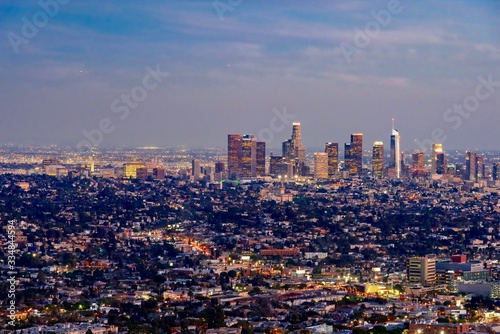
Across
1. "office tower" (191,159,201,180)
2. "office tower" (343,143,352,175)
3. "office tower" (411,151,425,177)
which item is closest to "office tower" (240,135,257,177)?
"office tower" (191,159,201,180)

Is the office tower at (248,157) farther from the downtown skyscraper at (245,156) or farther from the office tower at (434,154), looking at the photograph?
the office tower at (434,154)

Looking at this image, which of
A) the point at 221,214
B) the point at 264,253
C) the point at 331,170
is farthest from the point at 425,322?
the point at 331,170

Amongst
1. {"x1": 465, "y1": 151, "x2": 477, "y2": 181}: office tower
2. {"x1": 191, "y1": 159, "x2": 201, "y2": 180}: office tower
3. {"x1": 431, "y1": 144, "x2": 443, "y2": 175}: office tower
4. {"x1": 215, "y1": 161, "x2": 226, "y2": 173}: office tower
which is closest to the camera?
{"x1": 191, "y1": 159, "x2": 201, "y2": 180}: office tower

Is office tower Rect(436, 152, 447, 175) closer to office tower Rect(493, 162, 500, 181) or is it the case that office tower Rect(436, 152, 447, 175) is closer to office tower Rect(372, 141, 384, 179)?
office tower Rect(493, 162, 500, 181)

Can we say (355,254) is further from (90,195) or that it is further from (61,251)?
(90,195)

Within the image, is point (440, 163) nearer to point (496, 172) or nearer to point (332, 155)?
point (496, 172)

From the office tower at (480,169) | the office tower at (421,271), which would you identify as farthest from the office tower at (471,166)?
the office tower at (421,271)
